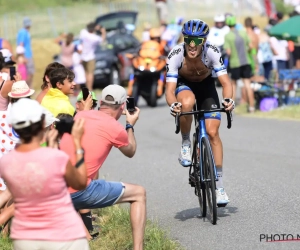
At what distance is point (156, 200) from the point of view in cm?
1168

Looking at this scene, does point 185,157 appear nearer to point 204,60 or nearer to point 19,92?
point 204,60

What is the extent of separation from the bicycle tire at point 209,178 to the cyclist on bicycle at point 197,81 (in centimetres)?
24

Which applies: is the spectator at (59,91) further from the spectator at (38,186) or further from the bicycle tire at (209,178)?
the spectator at (38,186)

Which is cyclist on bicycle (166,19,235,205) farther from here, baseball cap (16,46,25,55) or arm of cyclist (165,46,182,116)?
baseball cap (16,46,25,55)

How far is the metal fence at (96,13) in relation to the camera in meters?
42.4

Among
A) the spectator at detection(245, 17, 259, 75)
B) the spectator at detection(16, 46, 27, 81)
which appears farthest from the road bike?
the spectator at detection(16, 46, 27, 81)

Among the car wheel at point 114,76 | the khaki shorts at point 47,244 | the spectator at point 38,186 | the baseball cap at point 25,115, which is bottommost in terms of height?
the car wheel at point 114,76

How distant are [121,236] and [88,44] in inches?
662

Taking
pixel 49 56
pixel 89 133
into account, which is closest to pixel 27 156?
pixel 89 133

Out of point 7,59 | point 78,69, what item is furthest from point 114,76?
point 7,59

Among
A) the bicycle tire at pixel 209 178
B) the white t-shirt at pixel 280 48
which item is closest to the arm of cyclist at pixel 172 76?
the bicycle tire at pixel 209 178

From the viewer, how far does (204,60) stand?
9.97 meters

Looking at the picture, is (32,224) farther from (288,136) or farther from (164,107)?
(164,107)

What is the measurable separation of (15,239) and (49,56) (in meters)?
29.5
